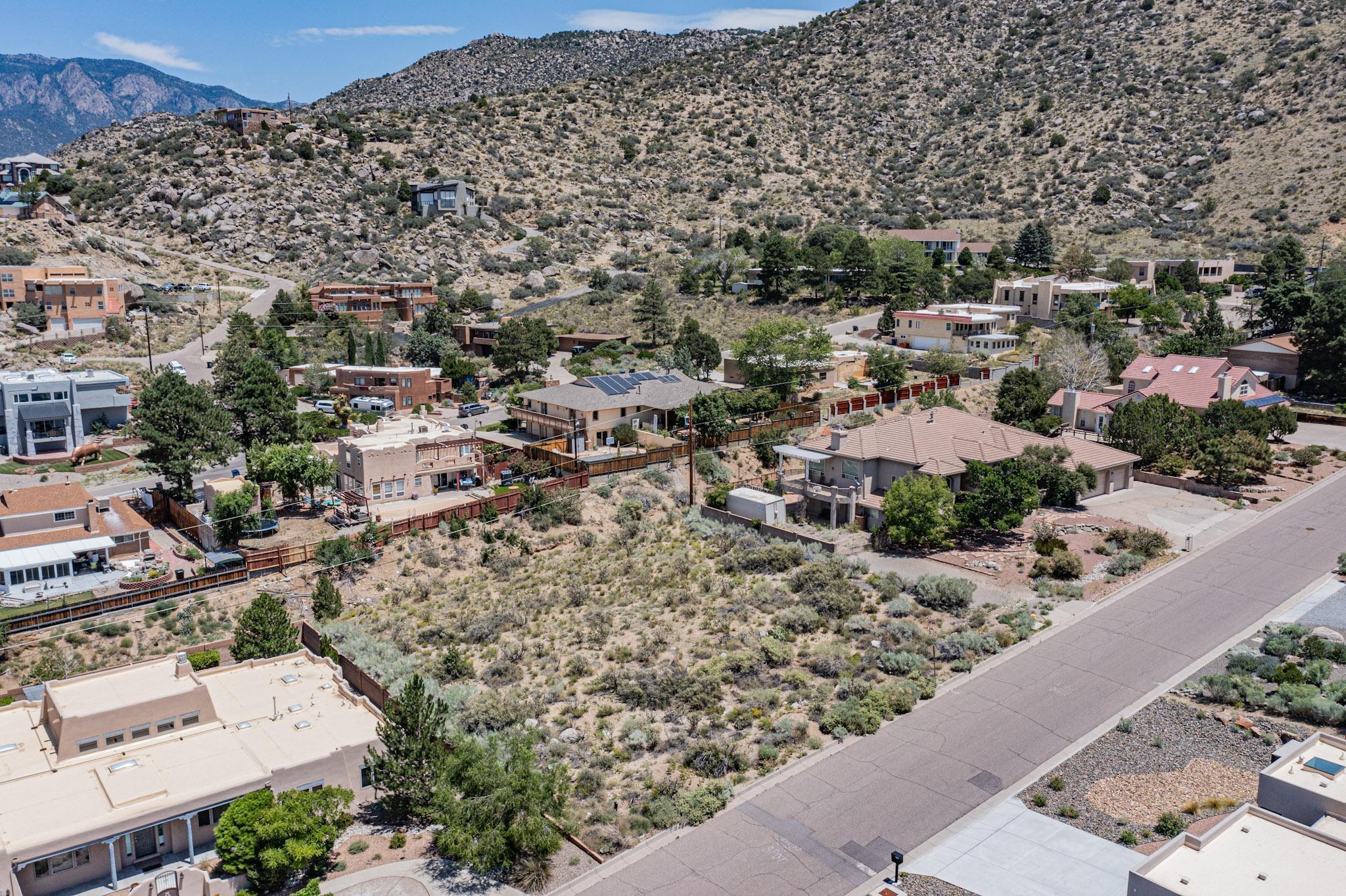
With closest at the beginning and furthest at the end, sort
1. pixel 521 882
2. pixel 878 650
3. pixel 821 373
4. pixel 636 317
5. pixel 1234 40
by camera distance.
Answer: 1. pixel 521 882
2. pixel 878 650
3. pixel 821 373
4. pixel 636 317
5. pixel 1234 40

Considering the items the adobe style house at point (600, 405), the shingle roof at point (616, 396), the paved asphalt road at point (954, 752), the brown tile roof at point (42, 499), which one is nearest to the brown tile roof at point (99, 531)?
the brown tile roof at point (42, 499)

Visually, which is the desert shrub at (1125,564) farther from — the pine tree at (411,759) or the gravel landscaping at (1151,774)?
the pine tree at (411,759)


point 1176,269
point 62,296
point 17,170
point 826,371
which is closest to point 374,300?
point 62,296

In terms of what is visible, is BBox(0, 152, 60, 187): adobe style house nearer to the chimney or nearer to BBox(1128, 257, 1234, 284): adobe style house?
the chimney

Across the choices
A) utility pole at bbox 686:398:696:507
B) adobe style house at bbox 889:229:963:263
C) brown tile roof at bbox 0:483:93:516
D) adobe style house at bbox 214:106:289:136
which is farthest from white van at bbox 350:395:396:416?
adobe style house at bbox 214:106:289:136

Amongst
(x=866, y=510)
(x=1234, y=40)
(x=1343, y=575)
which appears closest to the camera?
(x=1343, y=575)

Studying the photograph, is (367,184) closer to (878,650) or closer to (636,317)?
(636,317)

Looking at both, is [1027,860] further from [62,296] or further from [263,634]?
[62,296]

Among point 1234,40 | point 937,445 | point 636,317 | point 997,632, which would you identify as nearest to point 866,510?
point 937,445
